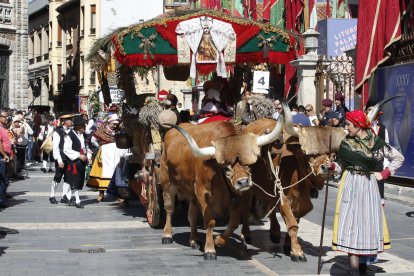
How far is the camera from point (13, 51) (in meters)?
41.5

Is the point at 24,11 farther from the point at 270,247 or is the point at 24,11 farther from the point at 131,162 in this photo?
the point at 270,247

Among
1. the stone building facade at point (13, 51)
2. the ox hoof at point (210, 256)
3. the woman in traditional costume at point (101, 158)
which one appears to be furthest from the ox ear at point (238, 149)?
the stone building facade at point (13, 51)

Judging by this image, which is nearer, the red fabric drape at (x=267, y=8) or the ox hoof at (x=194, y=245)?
the ox hoof at (x=194, y=245)

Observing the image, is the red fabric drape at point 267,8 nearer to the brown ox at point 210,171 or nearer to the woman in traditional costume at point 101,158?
the woman in traditional costume at point 101,158

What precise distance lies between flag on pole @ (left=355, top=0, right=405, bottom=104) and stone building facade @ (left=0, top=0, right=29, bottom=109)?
85.9ft

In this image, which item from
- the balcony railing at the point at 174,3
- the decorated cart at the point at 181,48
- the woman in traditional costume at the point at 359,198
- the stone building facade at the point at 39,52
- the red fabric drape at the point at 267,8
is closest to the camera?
the woman in traditional costume at the point at 359,198

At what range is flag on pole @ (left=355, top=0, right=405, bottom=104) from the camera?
17156mm

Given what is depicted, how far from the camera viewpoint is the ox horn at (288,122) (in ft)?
31.9

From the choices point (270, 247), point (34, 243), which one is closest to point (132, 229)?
point (34, 243)

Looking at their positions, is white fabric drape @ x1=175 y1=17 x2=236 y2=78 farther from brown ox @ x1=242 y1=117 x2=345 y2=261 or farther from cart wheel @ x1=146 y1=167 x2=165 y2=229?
brown ox @ x1=242 y1=117 x2=345 y2=261

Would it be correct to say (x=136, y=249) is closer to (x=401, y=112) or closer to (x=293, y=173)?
(x=293, y=173)

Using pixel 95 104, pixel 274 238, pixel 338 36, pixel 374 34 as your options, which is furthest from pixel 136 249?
pixel 95 104

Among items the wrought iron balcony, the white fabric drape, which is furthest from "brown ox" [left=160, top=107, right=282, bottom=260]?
Answer: the wrought iron balcony

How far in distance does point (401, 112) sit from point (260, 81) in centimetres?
294
